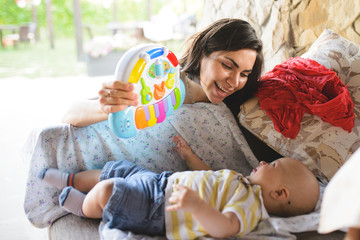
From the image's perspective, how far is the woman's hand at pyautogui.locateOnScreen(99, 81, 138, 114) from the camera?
4.11 feet

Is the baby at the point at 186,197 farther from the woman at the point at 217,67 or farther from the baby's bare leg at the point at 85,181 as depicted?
the woman at the point at 217,67

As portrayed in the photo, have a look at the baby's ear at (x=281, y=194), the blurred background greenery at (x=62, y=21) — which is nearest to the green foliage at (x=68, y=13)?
the blurred background greenery at (x=62, y=21)

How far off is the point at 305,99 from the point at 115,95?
908mm

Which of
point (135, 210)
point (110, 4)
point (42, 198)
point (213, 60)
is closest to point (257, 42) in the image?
point (213, 60)

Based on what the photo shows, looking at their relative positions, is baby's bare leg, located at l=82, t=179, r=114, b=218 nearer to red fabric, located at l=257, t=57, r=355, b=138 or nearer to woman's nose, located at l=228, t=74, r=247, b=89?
woman's nose, located at l=228, t=74, r=247, b=89

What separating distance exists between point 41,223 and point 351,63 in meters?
1.66

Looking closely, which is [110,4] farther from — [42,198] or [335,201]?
[335,201]

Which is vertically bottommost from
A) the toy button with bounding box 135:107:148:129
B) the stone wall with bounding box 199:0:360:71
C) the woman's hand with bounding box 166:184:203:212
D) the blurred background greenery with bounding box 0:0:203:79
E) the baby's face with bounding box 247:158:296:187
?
the blurred background greenery with bounding box 0:0:203:79

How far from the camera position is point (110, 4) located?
10.3 m

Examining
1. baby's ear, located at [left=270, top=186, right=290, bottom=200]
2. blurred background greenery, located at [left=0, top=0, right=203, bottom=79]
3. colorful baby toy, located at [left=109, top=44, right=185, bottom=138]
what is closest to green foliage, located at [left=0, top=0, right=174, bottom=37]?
blurred background greenery, located at [left=0, top=0, right=203, bottom=79]

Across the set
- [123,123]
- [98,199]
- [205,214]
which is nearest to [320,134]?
[205,214]

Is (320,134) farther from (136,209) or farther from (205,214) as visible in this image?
(136,209)

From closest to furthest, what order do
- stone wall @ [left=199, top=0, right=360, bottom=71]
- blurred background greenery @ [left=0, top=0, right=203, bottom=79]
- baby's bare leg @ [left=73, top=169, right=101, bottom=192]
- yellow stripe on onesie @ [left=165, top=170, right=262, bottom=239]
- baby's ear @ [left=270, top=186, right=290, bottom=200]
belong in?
yellow stripe on onesie @ [left=165, top=170, right=262, bottom=239]
baby's ear @ [left=270, top=186, right=290, bottom=200]
baby's bare leg @ [left=73, top=169, right=101, bottom=192]
stone wall @ [left=199, top=0, right=360, bottom=71]
blurred background greenery @ [left=0, top=0, right=203, bottom=79]

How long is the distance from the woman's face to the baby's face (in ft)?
1.36
